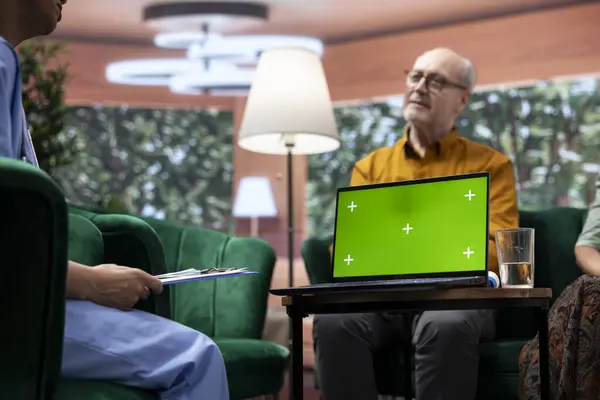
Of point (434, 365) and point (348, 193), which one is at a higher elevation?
point (348, 193)

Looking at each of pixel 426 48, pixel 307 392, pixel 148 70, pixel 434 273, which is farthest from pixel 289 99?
pixel 426 48

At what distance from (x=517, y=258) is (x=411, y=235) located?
0.86ft

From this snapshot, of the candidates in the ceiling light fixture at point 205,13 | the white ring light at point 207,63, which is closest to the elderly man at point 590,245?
the white ring light at point 207,63

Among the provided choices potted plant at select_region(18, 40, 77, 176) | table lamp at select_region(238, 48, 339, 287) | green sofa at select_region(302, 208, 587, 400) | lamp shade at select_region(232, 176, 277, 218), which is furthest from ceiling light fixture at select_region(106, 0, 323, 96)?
green sofa at select_region(302, 208, 587, 400)

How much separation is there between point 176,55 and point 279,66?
5837mm

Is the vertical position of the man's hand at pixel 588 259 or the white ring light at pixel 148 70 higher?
the white ring light at pixel 148 70

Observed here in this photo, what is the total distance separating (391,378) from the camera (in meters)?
3.08

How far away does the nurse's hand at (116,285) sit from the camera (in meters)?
1.72

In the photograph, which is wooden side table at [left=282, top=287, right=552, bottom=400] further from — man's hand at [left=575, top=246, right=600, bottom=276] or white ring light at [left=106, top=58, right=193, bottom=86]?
white ring light at [left=106, top=58, right=193, bottom=86]

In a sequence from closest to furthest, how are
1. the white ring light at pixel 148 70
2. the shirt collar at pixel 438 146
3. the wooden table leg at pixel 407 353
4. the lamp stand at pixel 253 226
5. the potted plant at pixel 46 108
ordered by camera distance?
the wooden table leg at pixel 407 353 < the shirt collar at pixel 438 146 < the potted plant at pixel 46 108 < the white ring light at pixel 148 70 < the lamp stand at pixel 253 226

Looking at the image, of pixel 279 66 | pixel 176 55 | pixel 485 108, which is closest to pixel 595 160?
pixel 485 108

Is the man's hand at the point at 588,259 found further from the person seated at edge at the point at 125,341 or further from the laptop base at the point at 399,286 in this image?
the person seated at edge at the point at 125,341

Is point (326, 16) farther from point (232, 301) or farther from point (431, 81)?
point (232, 301)

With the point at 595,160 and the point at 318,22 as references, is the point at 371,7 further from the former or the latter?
the point at 595,160
